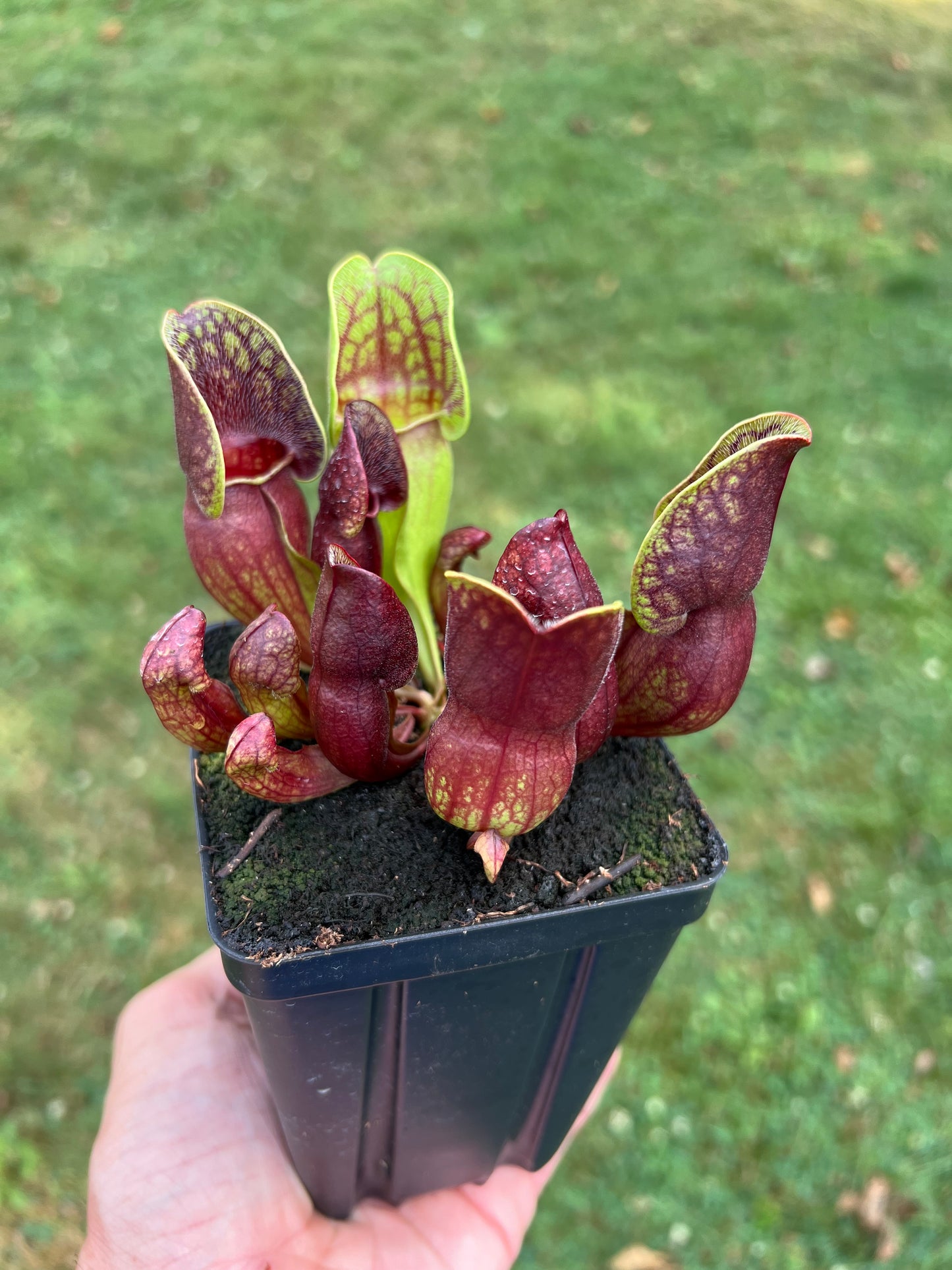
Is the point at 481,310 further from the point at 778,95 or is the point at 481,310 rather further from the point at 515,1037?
the point at 515,1037

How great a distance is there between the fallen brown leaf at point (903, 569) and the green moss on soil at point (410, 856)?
1.90m

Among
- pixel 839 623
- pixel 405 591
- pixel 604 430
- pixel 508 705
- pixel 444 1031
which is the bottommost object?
pixel 839 623

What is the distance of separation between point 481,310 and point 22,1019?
2.51 m

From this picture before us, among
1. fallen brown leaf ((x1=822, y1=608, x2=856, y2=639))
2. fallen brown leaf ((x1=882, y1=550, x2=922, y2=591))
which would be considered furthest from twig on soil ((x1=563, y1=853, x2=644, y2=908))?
fallen brown leaf ((x1=882, y1=550, x2=922, y2=591))

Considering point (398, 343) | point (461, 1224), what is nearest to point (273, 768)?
point (398, 343)

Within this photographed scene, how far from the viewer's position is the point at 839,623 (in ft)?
7.86

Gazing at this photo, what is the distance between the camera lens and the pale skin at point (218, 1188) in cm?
101

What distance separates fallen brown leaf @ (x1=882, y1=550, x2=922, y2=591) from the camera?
8.21 ft

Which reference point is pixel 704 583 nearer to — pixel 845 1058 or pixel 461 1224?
pixel 461 1224

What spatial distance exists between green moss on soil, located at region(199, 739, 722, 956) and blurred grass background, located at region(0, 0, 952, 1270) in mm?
1115

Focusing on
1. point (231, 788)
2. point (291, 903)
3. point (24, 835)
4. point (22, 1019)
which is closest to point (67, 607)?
point (24, 835)

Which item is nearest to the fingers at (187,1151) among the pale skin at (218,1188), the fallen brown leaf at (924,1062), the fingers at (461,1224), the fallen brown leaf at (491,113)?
the pale skin at (218,1188)

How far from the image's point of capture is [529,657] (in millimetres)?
628

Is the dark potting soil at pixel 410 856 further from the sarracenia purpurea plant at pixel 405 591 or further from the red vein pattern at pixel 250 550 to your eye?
the red vein pattern at pixel 250 550
